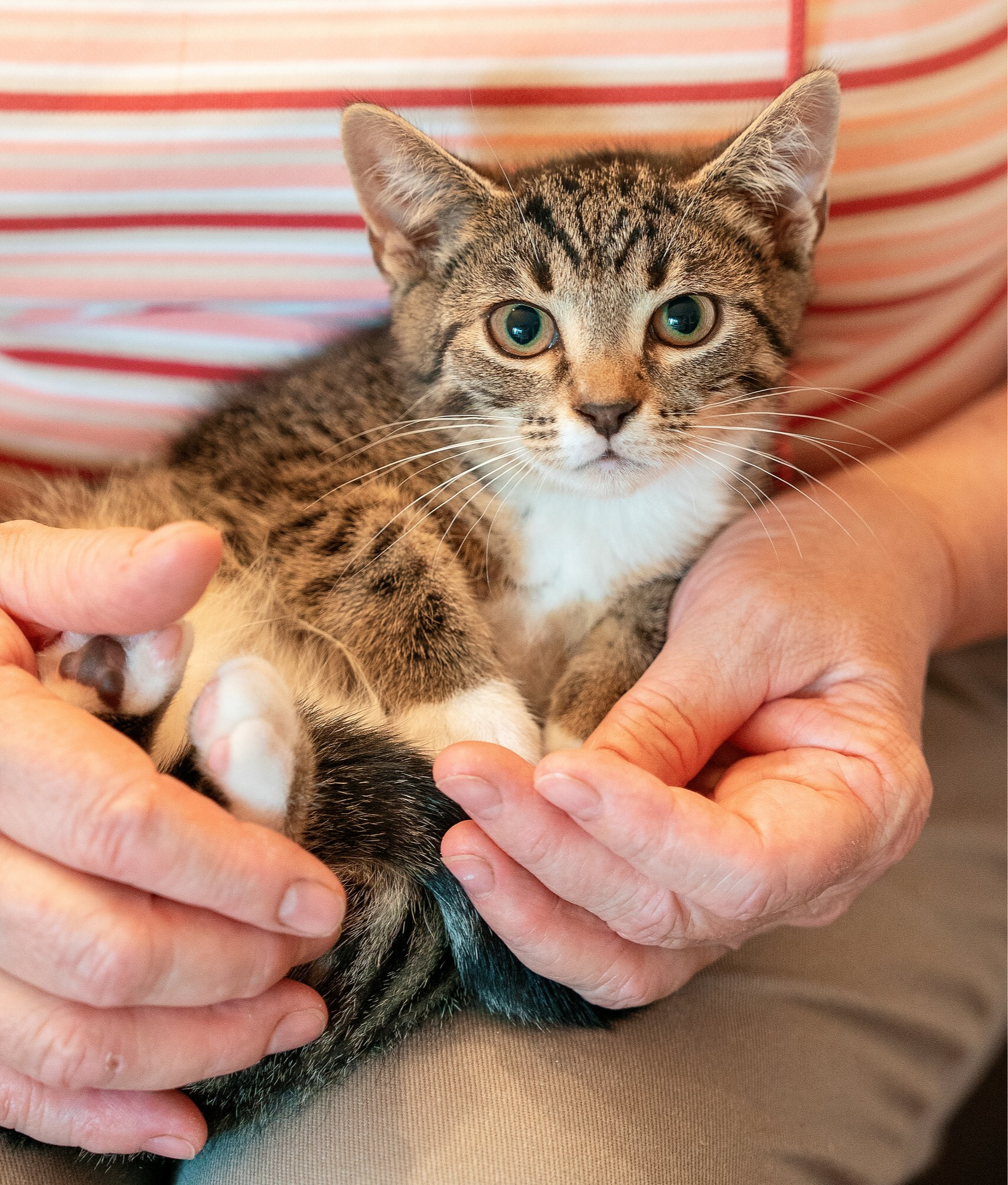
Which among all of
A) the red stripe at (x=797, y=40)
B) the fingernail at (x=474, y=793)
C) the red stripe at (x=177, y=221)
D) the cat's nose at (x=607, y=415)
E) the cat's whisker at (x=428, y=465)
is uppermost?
the red stripe at (x=797, y=40)

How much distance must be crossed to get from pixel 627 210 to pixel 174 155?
558 millimetres

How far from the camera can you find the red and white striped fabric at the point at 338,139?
3.57 feet

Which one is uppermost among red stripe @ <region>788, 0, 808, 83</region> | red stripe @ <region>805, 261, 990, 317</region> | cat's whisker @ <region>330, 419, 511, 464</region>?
red stripe @ <region>788, 0, 808, 83</region>

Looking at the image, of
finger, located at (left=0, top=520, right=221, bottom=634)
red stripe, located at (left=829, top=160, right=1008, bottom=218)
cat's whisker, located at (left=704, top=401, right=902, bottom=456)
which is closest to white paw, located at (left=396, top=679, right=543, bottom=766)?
finger, located at (left=0, top=520, right=221, bottom=634)

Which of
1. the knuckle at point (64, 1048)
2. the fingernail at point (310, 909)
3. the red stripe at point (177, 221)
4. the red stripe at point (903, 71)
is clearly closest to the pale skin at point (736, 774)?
the fingernail at point (310, 909)

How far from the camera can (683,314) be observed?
107cm

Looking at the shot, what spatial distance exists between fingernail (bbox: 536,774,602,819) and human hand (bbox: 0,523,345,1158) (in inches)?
7.7

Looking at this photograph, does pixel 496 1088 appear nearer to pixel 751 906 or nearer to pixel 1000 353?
pixel 751 906

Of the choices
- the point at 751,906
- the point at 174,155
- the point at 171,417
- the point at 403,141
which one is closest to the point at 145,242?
the point at 174,155

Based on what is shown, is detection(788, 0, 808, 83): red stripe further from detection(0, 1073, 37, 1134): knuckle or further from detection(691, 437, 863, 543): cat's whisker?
detection(0, 1073, 37, 1134): knuckle

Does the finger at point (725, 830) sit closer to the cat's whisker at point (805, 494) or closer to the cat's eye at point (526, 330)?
the cat's whisker at point (805, 494)

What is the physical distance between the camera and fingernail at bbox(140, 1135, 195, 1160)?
833mm

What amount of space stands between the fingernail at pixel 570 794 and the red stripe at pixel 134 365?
831 mm

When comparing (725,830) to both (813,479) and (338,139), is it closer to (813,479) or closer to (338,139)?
(813,479)
